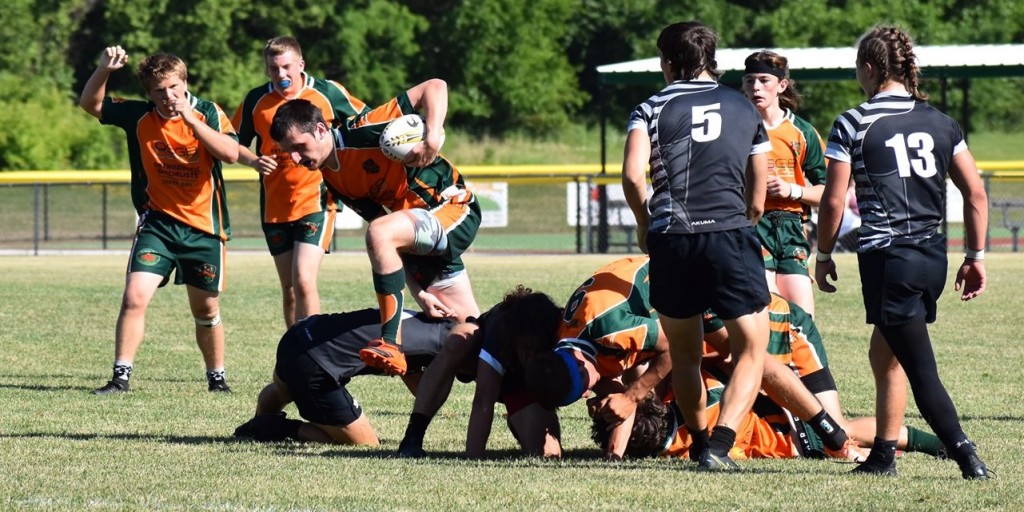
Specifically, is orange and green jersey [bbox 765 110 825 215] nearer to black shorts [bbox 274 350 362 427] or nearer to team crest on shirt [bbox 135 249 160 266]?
black shorts [bbox 274 350 362 427]

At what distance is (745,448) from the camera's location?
6410mm

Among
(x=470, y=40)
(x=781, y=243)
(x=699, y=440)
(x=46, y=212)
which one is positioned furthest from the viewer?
(x=470, y=40)

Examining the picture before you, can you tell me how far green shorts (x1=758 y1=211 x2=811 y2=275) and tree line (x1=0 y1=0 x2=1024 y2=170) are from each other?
103 feet

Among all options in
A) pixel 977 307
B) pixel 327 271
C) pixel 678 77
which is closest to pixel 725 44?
pixel 327 271

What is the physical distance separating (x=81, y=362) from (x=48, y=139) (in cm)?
2543

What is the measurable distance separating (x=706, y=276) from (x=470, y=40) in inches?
1539

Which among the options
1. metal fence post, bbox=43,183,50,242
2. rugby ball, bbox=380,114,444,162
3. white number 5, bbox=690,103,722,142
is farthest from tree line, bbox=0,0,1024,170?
white number 5, bbox=690,103,722,142

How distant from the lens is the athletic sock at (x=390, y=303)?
6.51 meters

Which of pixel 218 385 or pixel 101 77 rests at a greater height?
pixel 101 77

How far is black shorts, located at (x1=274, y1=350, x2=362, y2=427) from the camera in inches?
257

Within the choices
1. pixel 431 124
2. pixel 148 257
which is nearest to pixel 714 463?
pixel 431 124

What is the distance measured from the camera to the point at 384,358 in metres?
6.23

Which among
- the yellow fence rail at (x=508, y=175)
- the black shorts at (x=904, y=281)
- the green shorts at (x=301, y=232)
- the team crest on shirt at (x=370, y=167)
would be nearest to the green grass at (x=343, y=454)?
the black shorts at (x=904, y=281)

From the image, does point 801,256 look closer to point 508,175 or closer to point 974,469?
point 974,469
